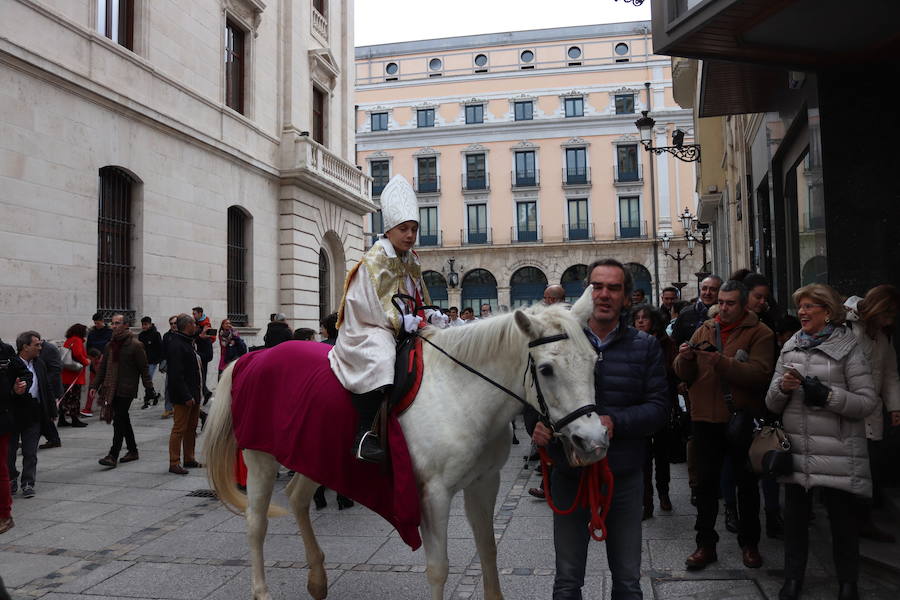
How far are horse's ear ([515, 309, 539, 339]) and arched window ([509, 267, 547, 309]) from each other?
41.6m

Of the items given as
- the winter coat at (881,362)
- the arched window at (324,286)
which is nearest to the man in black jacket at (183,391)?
the winter coat at (881,362)

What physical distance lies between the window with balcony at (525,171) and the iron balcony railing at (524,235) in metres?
3.03

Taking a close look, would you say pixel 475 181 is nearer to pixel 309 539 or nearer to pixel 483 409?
pixel 309 539

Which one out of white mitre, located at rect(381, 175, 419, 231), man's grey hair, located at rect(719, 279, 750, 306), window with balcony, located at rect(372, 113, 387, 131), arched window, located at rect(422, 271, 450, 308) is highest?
window with balcony, located at rect(372, 113, 387, 131)

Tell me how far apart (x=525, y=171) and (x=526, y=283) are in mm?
7545

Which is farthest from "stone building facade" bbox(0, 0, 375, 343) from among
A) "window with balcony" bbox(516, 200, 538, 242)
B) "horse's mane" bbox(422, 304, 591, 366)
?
"window with balcony" bbox(516, 200, 538, 242)

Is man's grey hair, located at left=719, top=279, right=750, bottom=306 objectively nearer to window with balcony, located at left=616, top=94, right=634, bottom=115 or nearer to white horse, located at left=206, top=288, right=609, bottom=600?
white horse, located at left=206, top=288, right=609, bottom=600

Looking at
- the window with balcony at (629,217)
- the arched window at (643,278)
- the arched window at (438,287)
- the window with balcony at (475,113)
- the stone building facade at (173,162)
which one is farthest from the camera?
the window with balcony at (475,113)

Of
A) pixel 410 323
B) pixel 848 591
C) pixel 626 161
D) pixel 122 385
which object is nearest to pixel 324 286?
pixel 122 385

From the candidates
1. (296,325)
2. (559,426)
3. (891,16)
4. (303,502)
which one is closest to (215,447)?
(303,502)

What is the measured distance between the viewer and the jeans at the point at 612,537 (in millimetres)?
3203

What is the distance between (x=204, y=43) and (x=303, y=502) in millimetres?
14993

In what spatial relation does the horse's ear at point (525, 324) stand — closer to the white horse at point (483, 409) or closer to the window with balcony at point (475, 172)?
the white horse at point (483, 409)

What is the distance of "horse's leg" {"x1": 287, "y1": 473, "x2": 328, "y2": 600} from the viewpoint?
439cm
